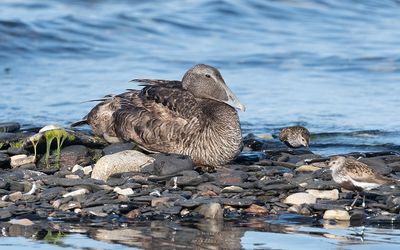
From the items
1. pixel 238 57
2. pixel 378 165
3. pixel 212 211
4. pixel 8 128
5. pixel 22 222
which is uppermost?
pixel 238 57

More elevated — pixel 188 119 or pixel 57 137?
pixel 188 119

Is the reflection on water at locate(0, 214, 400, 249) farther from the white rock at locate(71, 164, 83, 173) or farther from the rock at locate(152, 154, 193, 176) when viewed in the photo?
the white rock at locate(71, 164, 83, 173)

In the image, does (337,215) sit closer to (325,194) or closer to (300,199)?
(300,199)

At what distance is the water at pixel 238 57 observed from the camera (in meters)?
15.9

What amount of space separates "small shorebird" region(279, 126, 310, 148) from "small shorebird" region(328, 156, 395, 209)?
9.85ft

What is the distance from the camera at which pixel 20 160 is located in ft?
36.9

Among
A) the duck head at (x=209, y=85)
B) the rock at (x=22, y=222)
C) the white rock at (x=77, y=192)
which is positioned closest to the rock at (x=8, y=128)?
the duck head at (x=209, y=85)

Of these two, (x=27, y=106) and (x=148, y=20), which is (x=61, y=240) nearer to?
(x=27, y=106)

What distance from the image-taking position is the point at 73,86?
60.4 feet

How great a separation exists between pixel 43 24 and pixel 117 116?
13.0 metres

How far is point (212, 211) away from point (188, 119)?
81.7 inches

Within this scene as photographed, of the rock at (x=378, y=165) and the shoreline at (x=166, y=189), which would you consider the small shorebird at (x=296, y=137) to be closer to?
the shoreline at (x=166, y=189)

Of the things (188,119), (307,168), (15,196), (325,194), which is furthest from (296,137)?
(15,196)

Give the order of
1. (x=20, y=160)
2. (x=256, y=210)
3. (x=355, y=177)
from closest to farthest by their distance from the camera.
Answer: (x=256, y=210) < (x=355, y=177) < (x=20, y=160)
